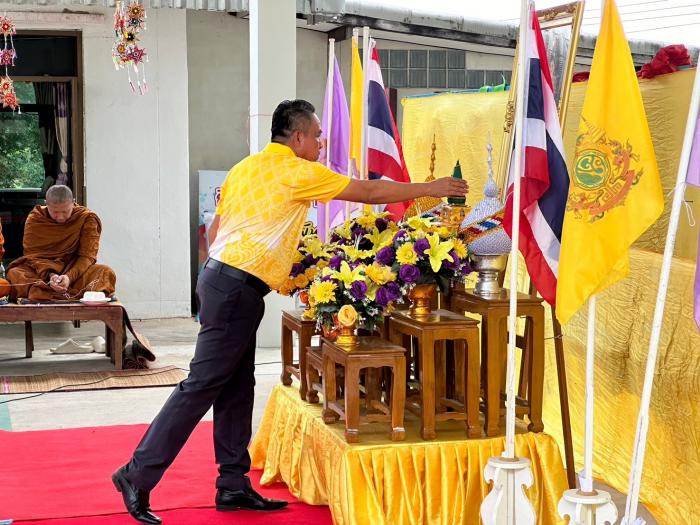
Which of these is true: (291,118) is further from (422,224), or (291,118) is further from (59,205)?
(59,205)

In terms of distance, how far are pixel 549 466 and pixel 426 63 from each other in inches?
313

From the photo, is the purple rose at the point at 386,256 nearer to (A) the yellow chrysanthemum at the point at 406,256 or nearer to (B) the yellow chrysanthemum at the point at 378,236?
(A) the yellow chrysanthemum at the point at 406,256

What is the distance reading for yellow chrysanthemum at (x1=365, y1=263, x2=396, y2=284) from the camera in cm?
344

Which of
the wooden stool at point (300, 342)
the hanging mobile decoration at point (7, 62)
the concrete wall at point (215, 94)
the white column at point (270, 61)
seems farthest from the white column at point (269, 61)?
the wooden stool at point (300, 342)

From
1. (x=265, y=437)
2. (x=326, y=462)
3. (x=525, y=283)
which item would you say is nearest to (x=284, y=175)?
(x=326, y=462)

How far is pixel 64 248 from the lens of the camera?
773cm

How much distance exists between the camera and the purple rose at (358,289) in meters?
3.42

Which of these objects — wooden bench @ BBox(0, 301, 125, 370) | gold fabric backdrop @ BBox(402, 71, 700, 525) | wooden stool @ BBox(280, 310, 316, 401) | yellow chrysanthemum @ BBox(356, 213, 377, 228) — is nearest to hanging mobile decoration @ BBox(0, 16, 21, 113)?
wooden bench @ BBox(0, 301, 125, 370)

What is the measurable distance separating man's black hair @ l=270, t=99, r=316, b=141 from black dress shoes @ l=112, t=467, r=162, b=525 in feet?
4.63

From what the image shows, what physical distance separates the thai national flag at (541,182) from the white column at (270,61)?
4.25 meters

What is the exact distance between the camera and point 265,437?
171 inches

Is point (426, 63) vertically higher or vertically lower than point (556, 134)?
higher

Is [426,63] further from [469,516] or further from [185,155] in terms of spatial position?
[469,516]

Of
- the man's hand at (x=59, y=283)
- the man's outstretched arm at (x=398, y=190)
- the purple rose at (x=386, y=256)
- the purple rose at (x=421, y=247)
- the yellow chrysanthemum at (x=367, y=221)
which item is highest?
the man's outstretched arm at (x=398, y=190)
